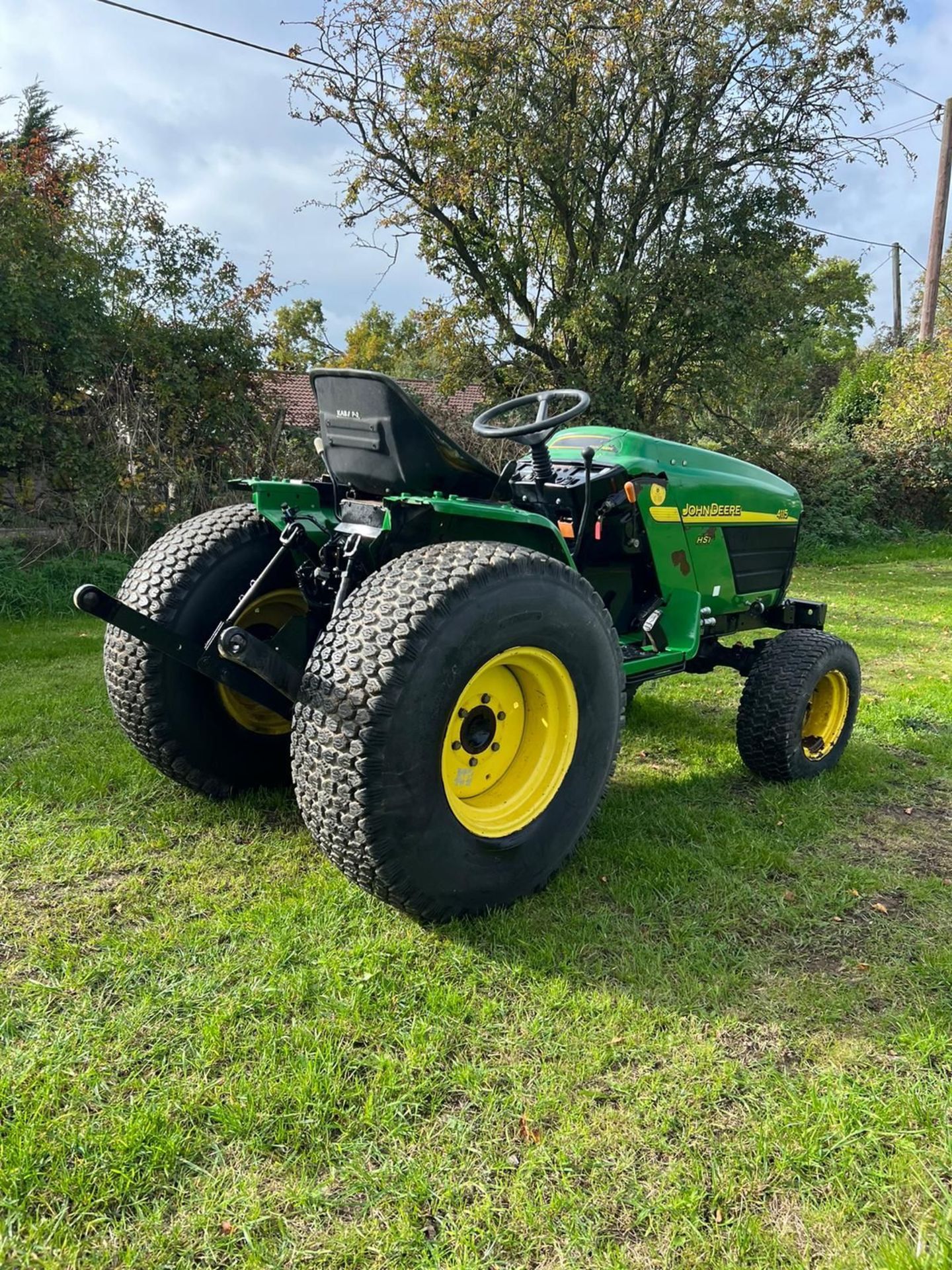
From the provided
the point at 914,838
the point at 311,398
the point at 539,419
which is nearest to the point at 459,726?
the point at 539,419

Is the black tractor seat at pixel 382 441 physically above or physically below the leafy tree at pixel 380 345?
below

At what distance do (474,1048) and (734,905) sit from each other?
3.45ft

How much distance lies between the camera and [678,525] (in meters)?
3.39

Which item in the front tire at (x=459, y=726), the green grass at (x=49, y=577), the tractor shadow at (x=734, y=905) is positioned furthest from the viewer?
the green grass at (x=49, y=577)

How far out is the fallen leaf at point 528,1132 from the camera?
1601 mm

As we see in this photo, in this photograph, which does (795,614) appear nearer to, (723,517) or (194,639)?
(723,517)

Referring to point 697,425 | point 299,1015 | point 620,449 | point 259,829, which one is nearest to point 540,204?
point 697,425

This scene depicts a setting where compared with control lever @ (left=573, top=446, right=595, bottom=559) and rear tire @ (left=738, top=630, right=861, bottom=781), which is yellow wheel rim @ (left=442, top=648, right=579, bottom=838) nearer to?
control lever @ (left=573, top=446, right=595, bottom=559)

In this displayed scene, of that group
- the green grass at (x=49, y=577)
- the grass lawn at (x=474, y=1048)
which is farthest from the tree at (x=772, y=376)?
the grass lawn at (x=474, y=1048)

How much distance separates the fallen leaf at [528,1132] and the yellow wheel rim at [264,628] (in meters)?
1.61

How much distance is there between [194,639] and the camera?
104 inches

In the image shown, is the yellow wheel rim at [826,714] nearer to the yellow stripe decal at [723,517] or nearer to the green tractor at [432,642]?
the green tractor at [432,642]

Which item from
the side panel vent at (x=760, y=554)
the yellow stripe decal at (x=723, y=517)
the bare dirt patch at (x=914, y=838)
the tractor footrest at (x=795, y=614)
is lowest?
the bare dirt patch at (x=914, y=838)

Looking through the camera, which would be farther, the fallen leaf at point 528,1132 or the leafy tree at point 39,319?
the leafy tree at point 39,319
